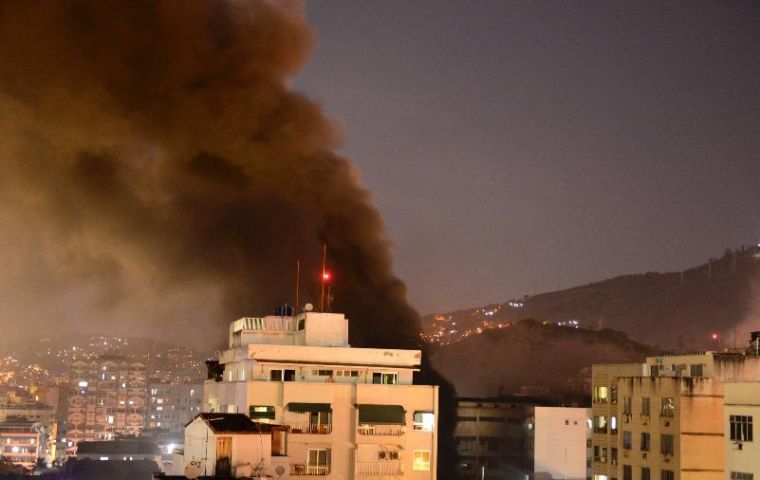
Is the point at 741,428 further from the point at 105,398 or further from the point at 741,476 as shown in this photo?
the point at 105,398

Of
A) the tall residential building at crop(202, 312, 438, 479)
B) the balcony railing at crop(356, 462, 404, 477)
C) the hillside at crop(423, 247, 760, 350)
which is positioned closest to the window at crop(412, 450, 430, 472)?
the tall residential building at crop(202, 312, 438, 479)

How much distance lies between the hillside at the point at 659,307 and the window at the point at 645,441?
104577 millimetres

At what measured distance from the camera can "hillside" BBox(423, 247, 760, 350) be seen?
511 ft

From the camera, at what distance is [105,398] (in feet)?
501

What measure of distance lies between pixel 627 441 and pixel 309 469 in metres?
10.8

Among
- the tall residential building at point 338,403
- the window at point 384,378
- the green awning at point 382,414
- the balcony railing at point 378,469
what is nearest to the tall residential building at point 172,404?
the tall residential building at point 338,403

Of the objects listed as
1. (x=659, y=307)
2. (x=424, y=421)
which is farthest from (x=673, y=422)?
(x=659, y=307)

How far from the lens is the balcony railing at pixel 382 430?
3244cm

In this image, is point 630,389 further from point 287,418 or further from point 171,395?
point 171,395

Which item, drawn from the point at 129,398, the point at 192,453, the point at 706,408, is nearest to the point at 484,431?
the point at 706,408

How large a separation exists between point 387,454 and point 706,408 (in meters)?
9.82

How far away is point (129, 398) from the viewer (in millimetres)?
153875

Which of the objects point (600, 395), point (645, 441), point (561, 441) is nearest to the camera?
point (645, 441)

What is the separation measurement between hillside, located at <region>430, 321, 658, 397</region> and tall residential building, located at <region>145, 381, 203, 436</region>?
50.2 m
